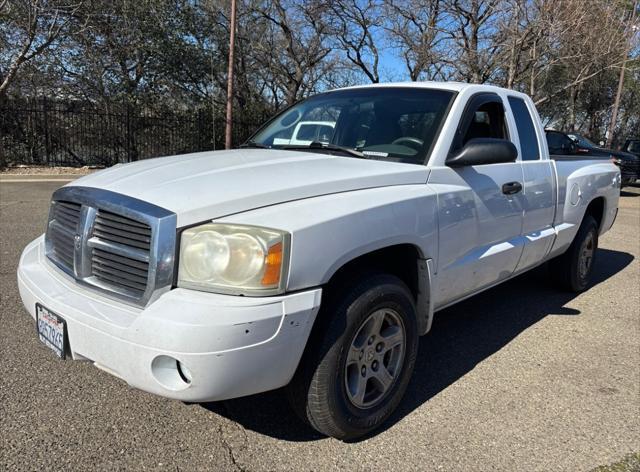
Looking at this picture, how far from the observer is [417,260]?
291 centimetres

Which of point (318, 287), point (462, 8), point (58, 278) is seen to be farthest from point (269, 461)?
point (462, 8)

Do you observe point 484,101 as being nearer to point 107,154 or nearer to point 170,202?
point 170,202

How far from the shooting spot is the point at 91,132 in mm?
17469

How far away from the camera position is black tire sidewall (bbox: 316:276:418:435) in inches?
95.5

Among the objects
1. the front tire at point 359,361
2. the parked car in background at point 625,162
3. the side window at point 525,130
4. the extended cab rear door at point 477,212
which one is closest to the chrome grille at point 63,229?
the front tire at point 359,361

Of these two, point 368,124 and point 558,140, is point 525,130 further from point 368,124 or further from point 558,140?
point 558,140

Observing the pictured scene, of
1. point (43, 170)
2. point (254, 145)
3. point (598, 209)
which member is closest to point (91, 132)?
point (43, 170)

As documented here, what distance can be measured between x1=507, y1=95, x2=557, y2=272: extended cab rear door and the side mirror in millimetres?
769

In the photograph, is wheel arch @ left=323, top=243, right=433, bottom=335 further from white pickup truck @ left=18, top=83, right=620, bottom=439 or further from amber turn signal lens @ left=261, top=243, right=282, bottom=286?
amber turn signal lens @ left=261, top=243, right=282, bottom=286

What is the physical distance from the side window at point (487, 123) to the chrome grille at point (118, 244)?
2168 mm

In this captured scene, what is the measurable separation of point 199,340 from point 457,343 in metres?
2.50

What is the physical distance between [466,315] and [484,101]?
1.88 meters

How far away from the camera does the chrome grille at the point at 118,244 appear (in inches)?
86.0

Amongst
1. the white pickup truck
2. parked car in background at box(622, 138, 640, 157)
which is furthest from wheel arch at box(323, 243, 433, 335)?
parked car in background at box(622, 138, 640, 157)
